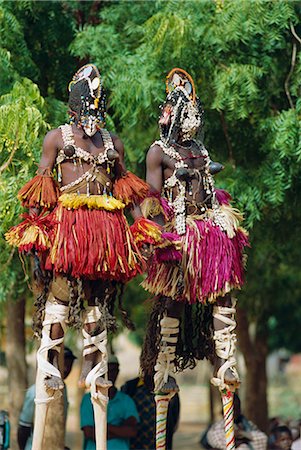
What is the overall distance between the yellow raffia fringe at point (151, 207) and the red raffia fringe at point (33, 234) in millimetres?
672

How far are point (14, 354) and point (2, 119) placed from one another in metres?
4.43

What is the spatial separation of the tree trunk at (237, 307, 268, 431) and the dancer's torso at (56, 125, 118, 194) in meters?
7.79

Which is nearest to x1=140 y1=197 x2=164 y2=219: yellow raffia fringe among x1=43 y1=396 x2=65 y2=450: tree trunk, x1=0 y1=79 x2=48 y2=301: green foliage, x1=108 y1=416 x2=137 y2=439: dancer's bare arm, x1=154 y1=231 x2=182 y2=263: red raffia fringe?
x1=154 y1=231 x2=182 y2=263: red raffia fringe

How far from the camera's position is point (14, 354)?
12148 millimetres

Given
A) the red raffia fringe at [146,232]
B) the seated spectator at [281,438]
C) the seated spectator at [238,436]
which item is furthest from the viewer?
the seated spectator at [281,438]

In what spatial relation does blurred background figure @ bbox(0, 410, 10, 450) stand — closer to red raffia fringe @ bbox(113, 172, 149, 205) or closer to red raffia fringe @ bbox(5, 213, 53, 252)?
red raffia fringe @ bbox(5, 213, 53, 252)

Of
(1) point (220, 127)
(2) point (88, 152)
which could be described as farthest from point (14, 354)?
(2) point (88, 152)

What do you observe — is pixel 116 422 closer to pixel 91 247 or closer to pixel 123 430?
pixel 123 430

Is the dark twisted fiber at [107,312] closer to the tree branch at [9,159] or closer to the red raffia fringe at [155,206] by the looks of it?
the red raffia fringe at [155,206]

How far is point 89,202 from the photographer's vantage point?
698 cm

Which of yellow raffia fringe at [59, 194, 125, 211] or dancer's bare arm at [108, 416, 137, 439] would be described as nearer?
yellow raffia fringe at [59, 194, 125, 211]

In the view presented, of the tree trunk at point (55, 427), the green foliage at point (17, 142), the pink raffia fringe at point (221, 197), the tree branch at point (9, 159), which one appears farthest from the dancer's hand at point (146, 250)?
the tree trunk at point (55, 427)

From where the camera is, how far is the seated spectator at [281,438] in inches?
416

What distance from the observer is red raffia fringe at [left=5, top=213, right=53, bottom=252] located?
6.84 metres
